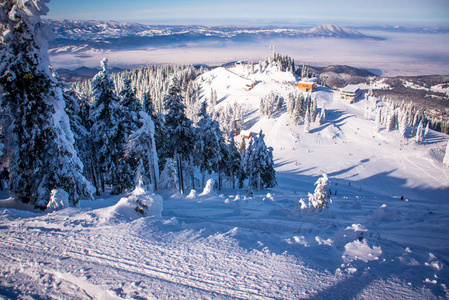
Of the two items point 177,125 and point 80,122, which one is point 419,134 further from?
point 80,122

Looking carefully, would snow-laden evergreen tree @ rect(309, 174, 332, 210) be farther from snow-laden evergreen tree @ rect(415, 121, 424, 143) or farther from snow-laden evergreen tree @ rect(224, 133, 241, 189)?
snow-laden evergreen tree @ rect(415, 121, 424, 143)

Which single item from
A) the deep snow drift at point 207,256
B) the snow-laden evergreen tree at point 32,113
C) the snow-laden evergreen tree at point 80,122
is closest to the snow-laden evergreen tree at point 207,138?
the snow-laden evergreen tree at point 80,122

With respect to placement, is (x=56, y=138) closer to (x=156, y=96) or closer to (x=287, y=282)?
(x=287, y=282)

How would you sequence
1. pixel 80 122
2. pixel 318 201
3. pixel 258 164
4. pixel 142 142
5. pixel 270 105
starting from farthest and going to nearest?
pixel 270 105 < pixel 258 164 < pixel 80 122 < pixel 142 142 < pixel 318 201

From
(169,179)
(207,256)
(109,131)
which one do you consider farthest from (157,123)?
(207,256)

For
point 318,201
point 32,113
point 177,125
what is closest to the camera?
point 32,113

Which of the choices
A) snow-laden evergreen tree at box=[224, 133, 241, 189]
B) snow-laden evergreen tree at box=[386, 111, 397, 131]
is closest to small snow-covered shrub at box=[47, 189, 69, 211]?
snow-laden evergreen tree at box=[224, 133, 241, 189]
